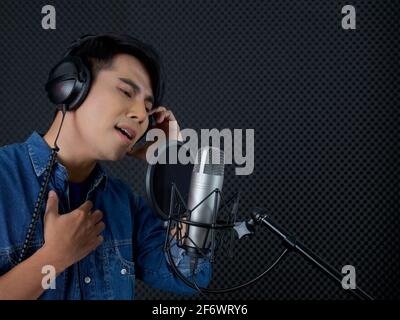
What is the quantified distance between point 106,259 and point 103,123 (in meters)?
0.27

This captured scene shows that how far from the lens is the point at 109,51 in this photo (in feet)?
2.85

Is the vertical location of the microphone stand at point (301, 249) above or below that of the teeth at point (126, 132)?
below

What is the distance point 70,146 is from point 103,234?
19 centimetres

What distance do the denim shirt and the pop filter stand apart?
118mm

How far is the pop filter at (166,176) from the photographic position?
79 centimetres

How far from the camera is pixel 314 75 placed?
980mm

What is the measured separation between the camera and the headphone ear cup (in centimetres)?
78

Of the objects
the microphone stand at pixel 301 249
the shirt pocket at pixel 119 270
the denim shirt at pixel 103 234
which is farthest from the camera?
the shirt pocket at pixel 119 270

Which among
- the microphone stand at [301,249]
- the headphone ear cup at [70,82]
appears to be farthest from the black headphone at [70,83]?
the microphone stand at [301,249]

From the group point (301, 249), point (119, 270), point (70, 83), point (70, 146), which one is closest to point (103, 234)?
point (119, 270)

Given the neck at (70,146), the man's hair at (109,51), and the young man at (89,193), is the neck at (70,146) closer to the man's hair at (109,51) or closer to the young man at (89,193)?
the young man at (89,193)

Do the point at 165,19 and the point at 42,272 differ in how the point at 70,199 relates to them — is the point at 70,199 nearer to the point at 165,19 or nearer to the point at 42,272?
the point at 42,272

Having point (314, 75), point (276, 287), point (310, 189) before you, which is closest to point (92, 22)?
point (314, 75)

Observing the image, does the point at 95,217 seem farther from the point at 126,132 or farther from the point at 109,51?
the point at 109,51
